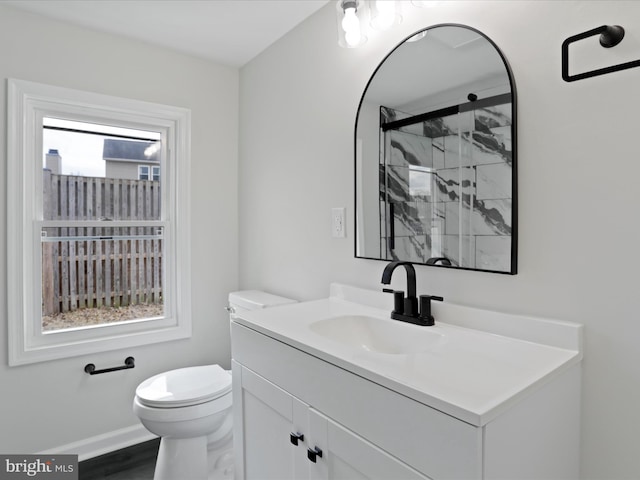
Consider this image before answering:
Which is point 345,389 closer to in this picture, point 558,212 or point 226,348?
point 558,212

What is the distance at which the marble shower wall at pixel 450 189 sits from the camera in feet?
3.79

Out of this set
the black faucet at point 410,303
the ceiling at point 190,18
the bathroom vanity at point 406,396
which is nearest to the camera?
the bathroom vanity at point 406,396

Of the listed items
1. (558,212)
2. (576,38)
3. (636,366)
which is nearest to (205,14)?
(576,38)

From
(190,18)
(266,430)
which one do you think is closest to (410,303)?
(266,430)

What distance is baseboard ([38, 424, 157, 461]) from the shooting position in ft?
6.57

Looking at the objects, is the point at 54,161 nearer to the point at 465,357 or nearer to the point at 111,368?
the point at 111,368

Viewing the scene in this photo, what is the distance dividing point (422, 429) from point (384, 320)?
598 mm

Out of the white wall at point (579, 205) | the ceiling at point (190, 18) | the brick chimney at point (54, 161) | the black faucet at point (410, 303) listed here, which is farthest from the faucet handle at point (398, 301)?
the brick chimney at point (54, 161)

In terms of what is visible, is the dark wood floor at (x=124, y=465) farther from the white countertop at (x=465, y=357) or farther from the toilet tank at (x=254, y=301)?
the white countertop at (x=465, y=357)

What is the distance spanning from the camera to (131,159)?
2281mm

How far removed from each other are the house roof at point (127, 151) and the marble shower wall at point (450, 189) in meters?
1.50

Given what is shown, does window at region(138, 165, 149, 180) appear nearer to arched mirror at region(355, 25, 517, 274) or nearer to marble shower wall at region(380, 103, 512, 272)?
arched mirror at region(355, 25, 517, 274)

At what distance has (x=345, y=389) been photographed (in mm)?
948

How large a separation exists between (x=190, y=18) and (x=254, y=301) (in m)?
1.46
